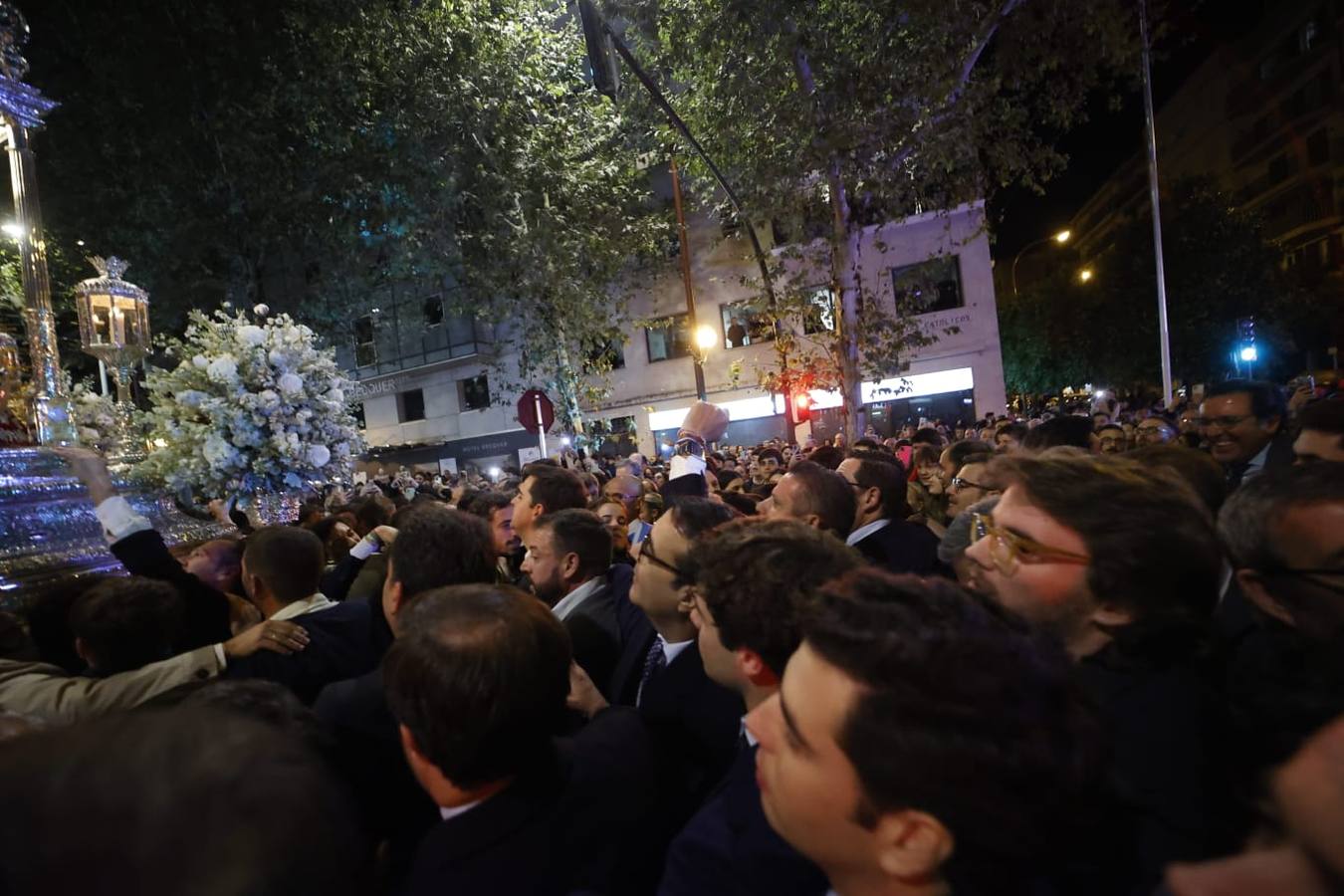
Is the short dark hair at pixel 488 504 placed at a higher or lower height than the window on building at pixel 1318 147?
lower

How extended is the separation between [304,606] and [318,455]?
280 centimetres

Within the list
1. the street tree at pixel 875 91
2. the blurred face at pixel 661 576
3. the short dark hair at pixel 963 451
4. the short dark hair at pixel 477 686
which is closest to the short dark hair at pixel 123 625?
the short dark hair at pixel 477 686

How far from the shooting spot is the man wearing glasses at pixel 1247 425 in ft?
15.8

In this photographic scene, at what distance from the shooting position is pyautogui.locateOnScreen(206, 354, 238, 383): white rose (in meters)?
5.14

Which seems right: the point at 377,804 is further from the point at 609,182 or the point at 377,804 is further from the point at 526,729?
the point at 609,182

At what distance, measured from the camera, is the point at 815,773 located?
1.17 meters

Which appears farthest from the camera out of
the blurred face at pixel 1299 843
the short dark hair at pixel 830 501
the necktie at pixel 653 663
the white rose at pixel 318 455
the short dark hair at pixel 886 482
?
the white rose at pixel 318 455

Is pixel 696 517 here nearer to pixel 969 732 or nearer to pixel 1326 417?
pixel 969 732

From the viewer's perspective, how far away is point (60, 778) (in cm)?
74

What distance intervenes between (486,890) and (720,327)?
76.5ft

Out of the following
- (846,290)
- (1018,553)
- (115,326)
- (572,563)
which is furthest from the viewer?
(846,290)

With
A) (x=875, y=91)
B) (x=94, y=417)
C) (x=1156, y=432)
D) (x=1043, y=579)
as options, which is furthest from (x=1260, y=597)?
(x=875, y=91)

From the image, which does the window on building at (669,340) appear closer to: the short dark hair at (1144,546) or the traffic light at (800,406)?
the traffic light at (800,406)

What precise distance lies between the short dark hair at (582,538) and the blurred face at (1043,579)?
186cm
